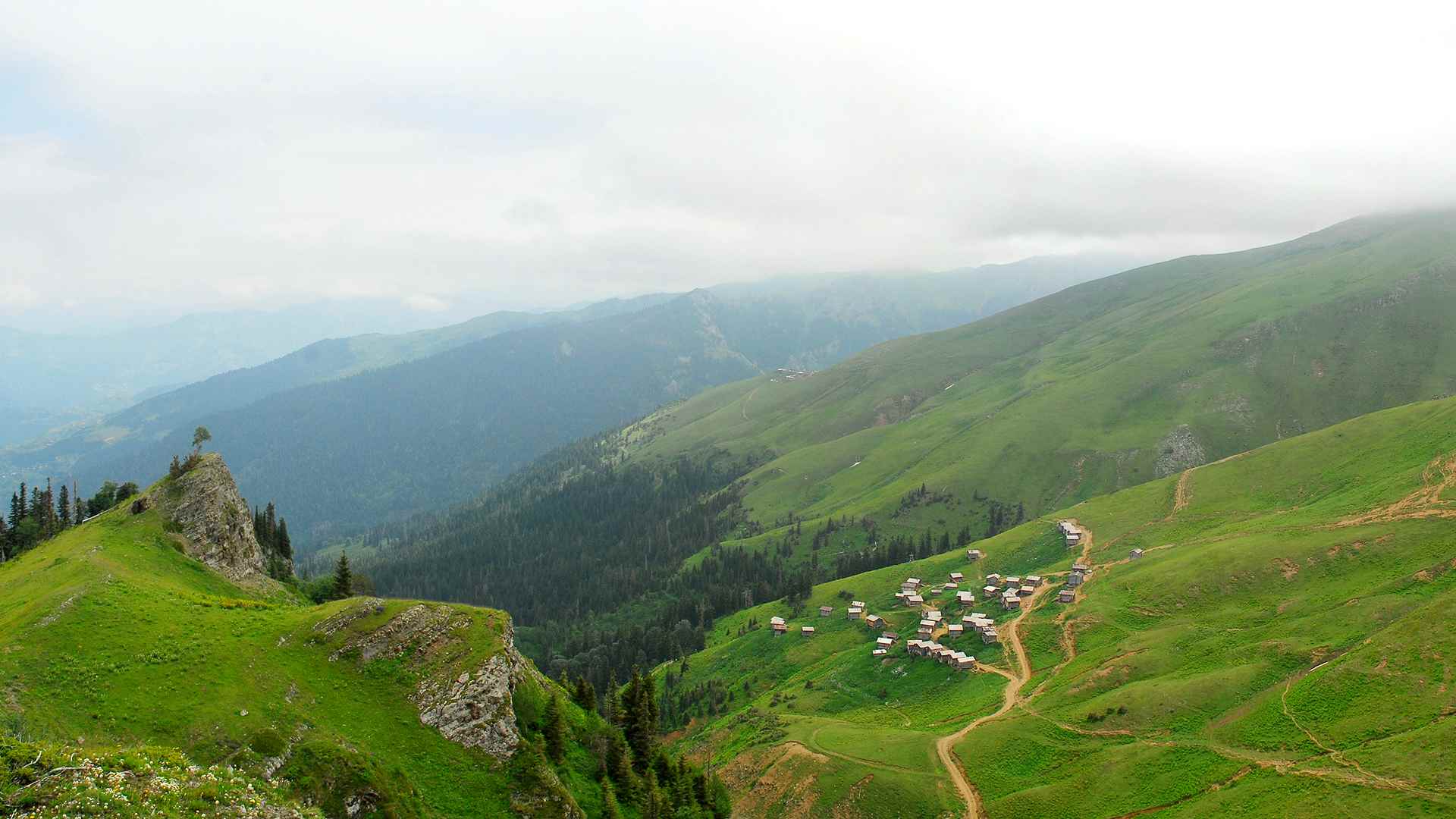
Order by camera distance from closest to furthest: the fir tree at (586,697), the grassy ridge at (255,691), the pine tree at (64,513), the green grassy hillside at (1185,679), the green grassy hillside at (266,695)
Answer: the green grassy hillside at (266,695)
the grassy ridge at (255,691)
the green grassy hillside at (1185,679)
the fir tree at (586,697)
the pine tree at (64,513)

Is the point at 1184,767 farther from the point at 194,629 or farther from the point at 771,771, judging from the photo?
the point at 194,629

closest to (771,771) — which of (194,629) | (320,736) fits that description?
(320,736)

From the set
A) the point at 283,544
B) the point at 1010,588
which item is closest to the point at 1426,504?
the point at 1010,588

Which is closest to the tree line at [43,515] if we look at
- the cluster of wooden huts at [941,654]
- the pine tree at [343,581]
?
the pine tree at [343,581]

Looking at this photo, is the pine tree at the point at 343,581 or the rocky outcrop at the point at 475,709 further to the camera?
the pine tree at the point at 343,581

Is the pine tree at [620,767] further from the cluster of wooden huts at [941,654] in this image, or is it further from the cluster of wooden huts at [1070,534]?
the cluster of wooden huts at [1070,534]

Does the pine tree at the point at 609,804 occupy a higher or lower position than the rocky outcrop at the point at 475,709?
lower

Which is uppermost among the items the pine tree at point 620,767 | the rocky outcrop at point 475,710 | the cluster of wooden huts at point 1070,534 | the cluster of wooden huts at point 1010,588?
the rocky outcrop at point 475,710
